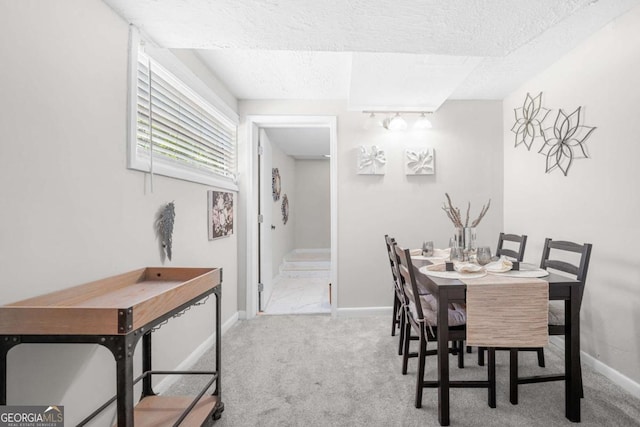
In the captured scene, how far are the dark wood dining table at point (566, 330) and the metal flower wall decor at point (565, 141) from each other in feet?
3.90

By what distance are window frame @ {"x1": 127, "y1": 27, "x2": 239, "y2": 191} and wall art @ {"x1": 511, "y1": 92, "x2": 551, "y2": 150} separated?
287 cm

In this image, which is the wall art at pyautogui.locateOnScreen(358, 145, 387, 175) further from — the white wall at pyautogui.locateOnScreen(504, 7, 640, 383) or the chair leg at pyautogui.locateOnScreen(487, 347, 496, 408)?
the chair leg at pyautogui.locateOnScreen(487, 347, 496, 408)

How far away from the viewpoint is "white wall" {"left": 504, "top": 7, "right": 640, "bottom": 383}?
70.9 inches

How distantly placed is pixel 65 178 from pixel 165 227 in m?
0.68

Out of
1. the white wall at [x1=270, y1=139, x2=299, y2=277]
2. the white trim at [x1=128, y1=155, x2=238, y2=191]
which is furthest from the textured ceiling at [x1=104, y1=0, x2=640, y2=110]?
the white wall at [x1=270, y1=139, x2=299, y2=277]

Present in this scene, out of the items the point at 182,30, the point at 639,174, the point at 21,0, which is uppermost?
the point at 182,30

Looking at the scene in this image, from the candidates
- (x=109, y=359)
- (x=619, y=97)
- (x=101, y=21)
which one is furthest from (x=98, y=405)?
(x=619, y=97)

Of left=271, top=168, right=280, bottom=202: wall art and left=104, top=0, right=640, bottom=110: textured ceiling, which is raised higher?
left=104, top=0, right=640, bottom=110: textured ceiling

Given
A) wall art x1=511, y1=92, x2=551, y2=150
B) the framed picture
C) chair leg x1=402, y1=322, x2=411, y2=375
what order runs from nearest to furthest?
chair leg x1=402, y1=322, x2=411, y2=375 < the framed picture < wall art x1=511, y1=92, x2=551, y2=150

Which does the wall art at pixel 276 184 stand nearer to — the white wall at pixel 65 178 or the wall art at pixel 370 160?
the wall art at pixel 370 160

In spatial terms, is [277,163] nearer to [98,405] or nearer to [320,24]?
[320,24]

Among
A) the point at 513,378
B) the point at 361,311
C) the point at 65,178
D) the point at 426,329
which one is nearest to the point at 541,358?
the point at 513,378

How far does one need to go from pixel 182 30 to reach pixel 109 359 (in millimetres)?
1781

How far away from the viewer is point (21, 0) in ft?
3.37
